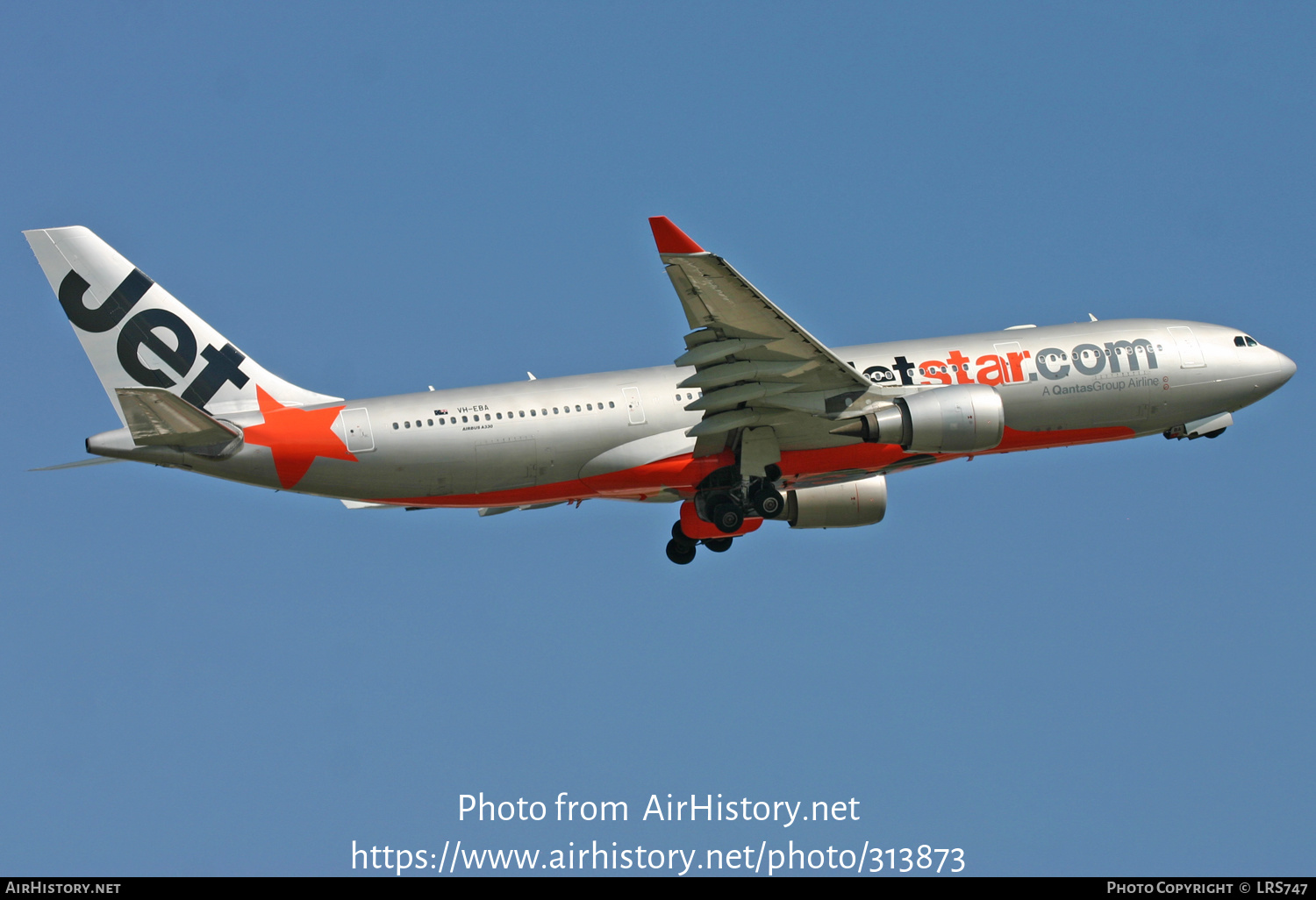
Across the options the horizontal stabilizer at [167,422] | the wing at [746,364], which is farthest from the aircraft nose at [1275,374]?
the horizontal stabilizer at [167,422]

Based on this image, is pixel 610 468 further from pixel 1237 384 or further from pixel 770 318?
pixel 1237 384

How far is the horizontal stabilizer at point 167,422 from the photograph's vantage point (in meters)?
32.2

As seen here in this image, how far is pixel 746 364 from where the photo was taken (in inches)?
1373

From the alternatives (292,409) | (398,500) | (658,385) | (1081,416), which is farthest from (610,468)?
(1081,416)

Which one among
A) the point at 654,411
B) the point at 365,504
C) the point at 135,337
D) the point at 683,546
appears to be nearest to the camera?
the point at 135,337

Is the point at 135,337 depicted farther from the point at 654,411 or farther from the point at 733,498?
the point at 733,498

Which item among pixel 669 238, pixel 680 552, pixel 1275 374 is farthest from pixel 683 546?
pixel 1275 374

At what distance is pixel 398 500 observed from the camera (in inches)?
1446

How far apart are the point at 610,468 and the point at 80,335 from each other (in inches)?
552

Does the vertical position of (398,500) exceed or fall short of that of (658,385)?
it falls short

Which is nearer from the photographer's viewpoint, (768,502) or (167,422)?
(167,422)

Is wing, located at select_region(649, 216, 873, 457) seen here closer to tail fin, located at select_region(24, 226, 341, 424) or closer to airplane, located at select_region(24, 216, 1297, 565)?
airplane, located at select_region(24, 216, 1297, 565)

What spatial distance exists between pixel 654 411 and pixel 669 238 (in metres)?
7.88

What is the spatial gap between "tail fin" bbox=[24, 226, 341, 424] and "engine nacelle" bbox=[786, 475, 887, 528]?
13.9 m
